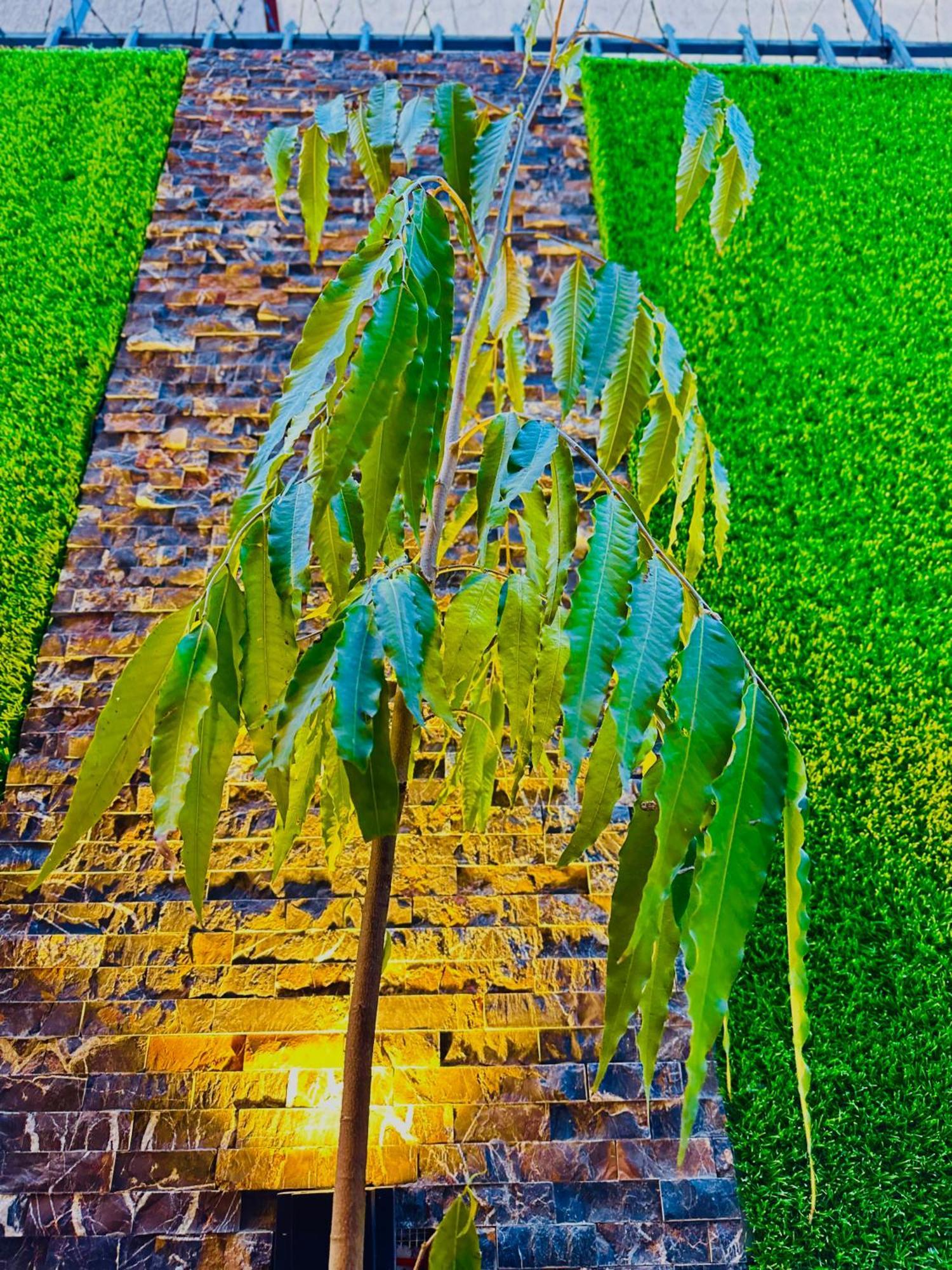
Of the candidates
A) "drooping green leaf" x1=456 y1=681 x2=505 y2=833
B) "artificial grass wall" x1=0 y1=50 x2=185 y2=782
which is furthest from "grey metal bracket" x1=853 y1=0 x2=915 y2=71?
"drooping green leaf" x1=456 y1=681 x2=505 y2=833

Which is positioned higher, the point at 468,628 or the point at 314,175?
the point at 314,175

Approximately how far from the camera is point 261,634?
77 centimetres

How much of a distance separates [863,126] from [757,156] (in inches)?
18.2

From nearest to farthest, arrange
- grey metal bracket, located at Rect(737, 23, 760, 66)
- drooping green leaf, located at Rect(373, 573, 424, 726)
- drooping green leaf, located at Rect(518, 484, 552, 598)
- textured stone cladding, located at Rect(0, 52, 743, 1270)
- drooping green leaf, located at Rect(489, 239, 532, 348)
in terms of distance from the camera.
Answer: drooping green leaf, located at Rect(373, 573, 424, 726)
drooping green leaf, located at Rect(518, 484, 552, 598)
drooping green leaf, located at Rect(489, 239, 532, 348)
textured stone cladding, located at Rect(0, 52, 743, 1270)
grey metal bracket, located at Rect(737, 23, 760, 66)

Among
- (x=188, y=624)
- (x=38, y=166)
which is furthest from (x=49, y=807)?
(x=38, y=166)

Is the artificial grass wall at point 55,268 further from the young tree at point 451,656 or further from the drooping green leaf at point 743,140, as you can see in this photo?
the drooping green leaf at point 743,140

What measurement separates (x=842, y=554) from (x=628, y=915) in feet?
5.31

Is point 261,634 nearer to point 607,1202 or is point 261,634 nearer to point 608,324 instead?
point 608,324

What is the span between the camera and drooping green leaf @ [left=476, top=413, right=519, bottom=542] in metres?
0.76

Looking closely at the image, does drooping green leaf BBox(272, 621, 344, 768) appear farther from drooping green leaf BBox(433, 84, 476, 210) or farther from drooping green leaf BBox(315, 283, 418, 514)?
drooping green leaf BBox(433, 84, 476, 210)

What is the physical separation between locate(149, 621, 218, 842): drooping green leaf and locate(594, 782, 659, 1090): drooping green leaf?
308 millimetres

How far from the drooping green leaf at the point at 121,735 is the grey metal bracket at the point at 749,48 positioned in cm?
314

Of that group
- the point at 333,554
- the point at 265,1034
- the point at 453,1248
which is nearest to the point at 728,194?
the point at 333,554

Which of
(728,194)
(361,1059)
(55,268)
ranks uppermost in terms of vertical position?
(55,268)
